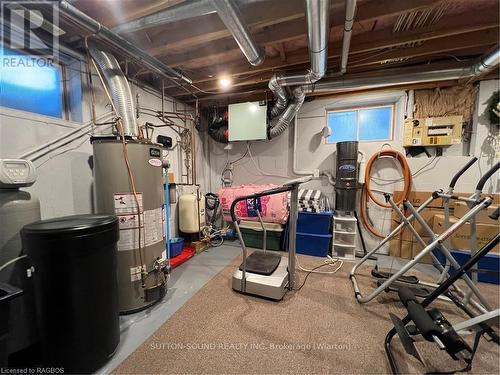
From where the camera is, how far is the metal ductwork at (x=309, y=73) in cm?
136

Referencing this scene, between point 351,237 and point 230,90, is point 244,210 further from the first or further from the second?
point 230,90

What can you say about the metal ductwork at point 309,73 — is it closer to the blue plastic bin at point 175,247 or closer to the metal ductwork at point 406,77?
the metal ductwork at point 406,77

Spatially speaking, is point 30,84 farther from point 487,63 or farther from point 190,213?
point 487,63

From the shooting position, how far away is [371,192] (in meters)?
3.12

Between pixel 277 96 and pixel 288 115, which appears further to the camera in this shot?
pixel 288 115

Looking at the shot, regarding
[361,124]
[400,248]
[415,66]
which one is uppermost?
[415,66]

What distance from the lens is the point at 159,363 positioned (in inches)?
50.1

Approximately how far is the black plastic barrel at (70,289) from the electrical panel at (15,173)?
1.04ft

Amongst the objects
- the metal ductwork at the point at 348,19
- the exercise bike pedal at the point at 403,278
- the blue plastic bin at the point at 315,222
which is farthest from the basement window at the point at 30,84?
the exercise bike pedal at the point at 403,278

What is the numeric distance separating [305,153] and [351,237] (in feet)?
5.02

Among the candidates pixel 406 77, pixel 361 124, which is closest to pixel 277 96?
pixel 361 124

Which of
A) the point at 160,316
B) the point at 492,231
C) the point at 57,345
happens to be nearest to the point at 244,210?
the point at 160,316

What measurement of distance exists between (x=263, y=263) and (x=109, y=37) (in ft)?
8.30

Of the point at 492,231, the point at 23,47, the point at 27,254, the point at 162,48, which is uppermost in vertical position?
the point at 162,48
